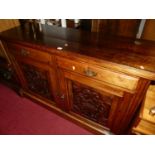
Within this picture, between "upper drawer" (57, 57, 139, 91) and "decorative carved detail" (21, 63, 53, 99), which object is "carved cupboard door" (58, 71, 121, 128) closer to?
"upper drawer" (57, 57, 139, 91)

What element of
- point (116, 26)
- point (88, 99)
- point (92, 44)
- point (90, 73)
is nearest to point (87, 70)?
point (90, 73)

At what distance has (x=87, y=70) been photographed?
0.86 metres

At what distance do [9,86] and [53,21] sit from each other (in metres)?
1.06

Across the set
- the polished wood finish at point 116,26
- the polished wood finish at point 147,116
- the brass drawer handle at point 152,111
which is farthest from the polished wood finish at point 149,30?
the brass drawer handle at point 152,111

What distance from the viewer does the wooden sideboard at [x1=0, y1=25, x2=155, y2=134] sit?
30.0 inches

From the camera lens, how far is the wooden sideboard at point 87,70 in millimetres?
763

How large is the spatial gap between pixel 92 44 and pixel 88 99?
0.42 metres

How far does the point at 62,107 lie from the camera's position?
136 centimetres

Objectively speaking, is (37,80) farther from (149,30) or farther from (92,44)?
(149,30)

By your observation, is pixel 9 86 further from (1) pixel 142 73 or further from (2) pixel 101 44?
(1) pixel 142 73

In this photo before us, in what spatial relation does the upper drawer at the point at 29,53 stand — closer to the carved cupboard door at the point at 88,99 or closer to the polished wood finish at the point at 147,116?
the carved cupboard door at the point at 88,99

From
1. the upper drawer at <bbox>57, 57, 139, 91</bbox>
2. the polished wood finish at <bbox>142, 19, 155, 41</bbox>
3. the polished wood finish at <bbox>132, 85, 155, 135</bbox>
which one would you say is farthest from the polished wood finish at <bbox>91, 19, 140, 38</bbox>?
the polished wood finish at <bbox>132, 85, 155, 135</bbox>

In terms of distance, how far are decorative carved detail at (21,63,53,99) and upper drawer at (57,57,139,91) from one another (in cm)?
32
